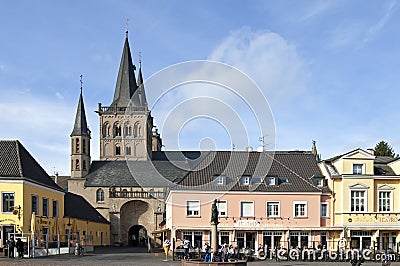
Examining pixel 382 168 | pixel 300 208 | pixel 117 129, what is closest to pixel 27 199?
pixel 300 208

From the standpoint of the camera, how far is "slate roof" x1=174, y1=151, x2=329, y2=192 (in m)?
49.4

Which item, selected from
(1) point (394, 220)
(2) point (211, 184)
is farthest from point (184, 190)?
(1) point (394, 220)

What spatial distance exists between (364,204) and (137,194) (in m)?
49.5

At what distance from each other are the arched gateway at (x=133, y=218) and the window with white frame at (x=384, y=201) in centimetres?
4753

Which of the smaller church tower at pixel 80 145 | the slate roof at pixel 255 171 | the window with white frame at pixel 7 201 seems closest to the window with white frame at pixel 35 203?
the window with white frame at pixel 7 201

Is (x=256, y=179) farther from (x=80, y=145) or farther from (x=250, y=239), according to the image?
(x=80, y=145)

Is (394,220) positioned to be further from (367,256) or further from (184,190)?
(184,190)

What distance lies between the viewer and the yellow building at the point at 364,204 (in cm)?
4831

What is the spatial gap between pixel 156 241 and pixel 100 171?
18.0 meters

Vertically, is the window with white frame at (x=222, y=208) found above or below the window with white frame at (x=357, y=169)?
below

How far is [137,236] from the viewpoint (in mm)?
98625

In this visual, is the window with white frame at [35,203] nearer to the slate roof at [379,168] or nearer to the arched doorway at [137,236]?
the slate roof at [379,168]

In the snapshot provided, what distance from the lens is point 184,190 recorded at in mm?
49094

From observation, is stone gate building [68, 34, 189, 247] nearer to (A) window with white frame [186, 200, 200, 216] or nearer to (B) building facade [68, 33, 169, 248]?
(B) building facade [68, 33, 169, 248]
